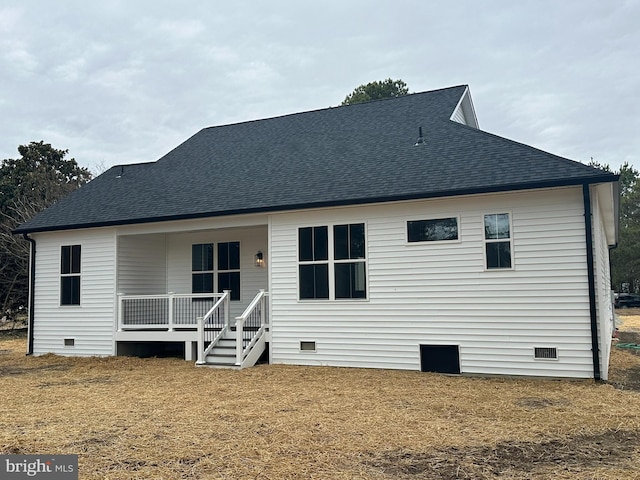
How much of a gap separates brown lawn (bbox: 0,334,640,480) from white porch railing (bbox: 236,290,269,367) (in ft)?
2.82

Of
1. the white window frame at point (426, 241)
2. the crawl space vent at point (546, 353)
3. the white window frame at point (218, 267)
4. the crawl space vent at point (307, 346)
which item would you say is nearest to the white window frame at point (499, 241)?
the white window frame at point (426, 241)

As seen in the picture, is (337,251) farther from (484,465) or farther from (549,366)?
(484,465)

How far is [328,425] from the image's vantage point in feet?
19.1

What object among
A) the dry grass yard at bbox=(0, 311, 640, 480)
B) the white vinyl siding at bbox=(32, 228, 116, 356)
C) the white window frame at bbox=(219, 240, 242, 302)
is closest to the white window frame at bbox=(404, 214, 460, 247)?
the dry grass yard at bbox=(0, 311, 640, 480)

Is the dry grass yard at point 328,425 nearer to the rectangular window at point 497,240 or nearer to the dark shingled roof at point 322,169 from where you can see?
the rectangular window at point 497,240

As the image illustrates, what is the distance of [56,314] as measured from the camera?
1332cm

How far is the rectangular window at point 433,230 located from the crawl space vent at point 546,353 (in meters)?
2.36

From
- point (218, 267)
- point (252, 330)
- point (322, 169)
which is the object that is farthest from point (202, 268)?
point (322, 169)

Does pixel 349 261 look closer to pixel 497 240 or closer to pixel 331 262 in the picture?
pixel 331 262

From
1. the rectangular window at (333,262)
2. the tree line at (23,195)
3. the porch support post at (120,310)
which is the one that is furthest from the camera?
the tree line at (23,195)

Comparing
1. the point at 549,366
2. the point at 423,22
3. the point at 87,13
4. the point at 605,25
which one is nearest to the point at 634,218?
the point at 605,25

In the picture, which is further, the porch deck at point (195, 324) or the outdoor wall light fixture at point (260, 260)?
the outdoor wall light fixture at point (260, 260)

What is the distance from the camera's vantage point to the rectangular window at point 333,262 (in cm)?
1030

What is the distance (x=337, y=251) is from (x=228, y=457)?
6.19m
